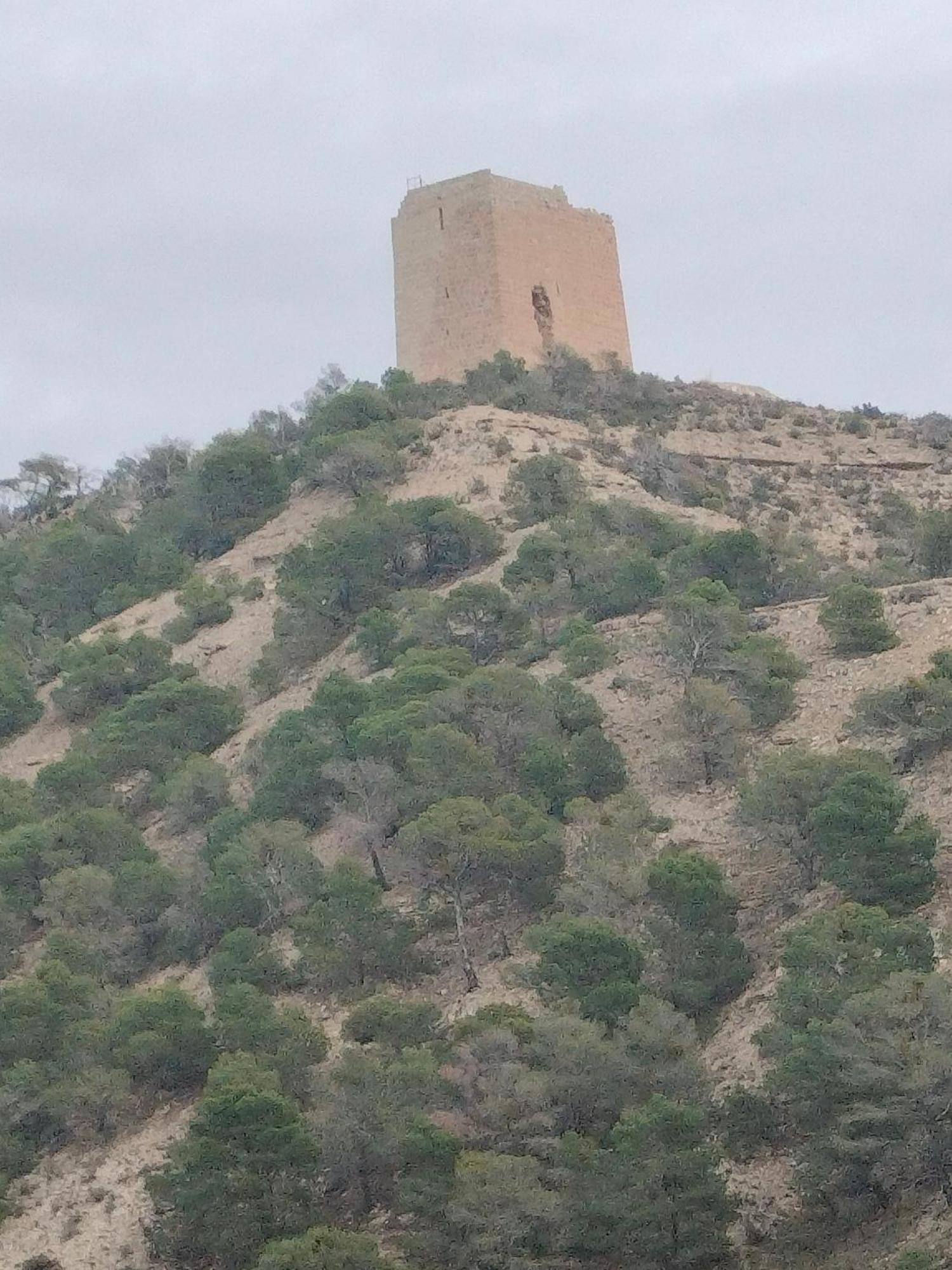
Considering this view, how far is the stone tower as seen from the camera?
38.2m

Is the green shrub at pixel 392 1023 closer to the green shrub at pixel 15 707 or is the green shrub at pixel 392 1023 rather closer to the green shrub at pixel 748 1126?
the green shrub at pixel 748 1126

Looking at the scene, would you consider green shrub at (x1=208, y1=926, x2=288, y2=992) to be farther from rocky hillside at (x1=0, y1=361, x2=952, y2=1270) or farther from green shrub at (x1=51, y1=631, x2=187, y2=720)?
green shrub at (x1=51, y1=631, x2=187, y2=720)

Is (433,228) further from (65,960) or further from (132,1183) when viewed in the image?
(132,1183)

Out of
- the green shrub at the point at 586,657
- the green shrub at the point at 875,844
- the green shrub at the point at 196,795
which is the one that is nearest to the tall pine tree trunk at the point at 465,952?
the green shrub at the point at 875,844

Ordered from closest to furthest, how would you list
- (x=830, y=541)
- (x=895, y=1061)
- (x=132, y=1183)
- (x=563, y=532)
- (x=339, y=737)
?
1. (x=895, y=1061)
2. (x=132, y=1183)
3. (x=339, y=737)
4. (x=563, y=532)
5. (x=830, y=541)

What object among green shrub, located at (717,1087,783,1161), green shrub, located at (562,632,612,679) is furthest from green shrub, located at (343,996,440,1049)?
green shrub, located at (562,632,612,679)

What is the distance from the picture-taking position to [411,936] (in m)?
22.5

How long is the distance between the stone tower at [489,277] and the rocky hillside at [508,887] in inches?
154

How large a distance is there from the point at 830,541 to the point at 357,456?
7841mm

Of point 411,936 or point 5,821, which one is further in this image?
point 5,821

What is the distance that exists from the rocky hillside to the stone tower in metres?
3.92

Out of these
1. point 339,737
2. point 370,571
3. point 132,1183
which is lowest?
point 132,1183

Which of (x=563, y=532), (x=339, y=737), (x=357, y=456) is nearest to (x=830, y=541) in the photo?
(x=563, y=532)

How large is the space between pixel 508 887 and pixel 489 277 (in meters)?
17.6
